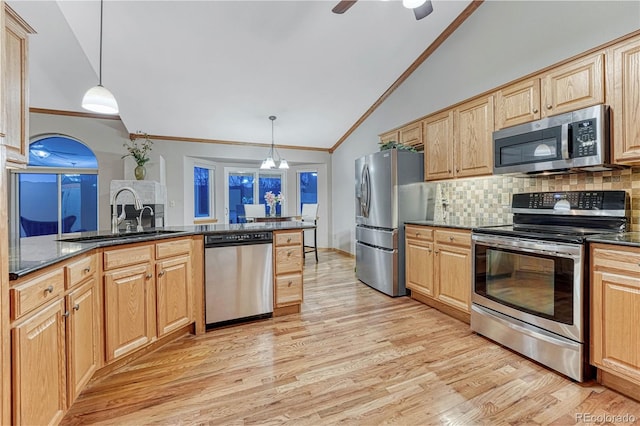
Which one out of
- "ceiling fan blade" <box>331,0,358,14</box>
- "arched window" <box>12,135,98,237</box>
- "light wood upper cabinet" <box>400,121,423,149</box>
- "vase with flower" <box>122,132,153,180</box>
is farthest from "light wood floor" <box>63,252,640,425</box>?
"arched window" <box>12,135,98,237</box>

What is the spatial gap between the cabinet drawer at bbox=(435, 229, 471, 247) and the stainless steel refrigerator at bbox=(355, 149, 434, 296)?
589mm

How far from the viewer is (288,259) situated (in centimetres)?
303

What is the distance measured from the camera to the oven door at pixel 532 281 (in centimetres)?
190

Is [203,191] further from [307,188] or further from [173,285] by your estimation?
[173,285]

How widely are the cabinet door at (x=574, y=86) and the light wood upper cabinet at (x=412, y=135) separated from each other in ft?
4.81

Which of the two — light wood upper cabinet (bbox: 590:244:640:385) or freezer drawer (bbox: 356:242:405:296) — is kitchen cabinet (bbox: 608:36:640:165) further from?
freezer drawer (bbox: 356:242:405:296)

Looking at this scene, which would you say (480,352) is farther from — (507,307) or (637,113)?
(637,113)

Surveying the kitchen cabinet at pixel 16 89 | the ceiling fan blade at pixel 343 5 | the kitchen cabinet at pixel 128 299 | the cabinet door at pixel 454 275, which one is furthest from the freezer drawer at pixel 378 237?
the kitchen cabinet at pixel 16 89

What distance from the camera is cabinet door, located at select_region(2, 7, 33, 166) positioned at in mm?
1378

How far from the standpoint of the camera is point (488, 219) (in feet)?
10.6

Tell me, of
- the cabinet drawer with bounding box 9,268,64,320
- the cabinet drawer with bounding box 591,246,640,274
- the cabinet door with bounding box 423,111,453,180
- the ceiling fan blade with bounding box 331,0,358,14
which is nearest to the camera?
the cabinet drawer with bounding box 9,268,64,320


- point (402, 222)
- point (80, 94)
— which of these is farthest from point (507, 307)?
point (80, 94)

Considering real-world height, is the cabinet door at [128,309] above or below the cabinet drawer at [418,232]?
below

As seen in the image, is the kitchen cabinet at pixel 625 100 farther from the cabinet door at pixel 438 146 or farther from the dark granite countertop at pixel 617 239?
the cabinet door at pixel 438 146
